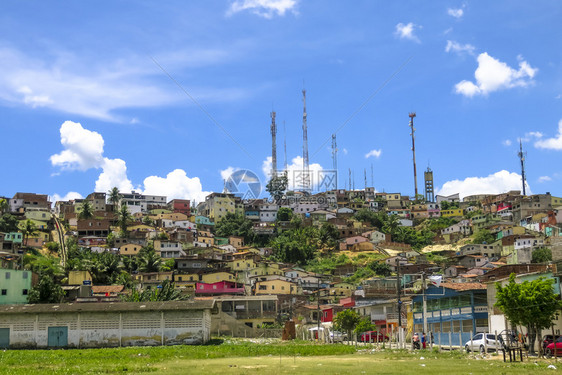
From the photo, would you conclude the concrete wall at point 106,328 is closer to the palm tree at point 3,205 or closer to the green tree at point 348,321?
the green tree at point 348,321

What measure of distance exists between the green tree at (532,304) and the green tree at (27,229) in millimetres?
82173

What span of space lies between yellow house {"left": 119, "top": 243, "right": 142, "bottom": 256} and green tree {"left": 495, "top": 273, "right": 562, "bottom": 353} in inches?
2944

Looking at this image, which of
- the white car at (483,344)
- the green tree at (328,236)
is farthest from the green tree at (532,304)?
the green tree at (328,236)

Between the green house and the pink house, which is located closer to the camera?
the green house

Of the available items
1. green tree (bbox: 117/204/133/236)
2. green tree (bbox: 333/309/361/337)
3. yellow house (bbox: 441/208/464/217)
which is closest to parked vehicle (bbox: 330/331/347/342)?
green tree (bbox: 333/309/361/337)

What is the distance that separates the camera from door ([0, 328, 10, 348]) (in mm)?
41812

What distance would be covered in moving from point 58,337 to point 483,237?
84061 mm

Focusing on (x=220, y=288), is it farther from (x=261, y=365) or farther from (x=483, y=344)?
(x=261, y=365)

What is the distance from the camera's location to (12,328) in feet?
138

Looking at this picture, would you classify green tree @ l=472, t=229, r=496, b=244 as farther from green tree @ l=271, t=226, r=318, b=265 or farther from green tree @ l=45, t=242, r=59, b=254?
green tree @ l=45, t=242, r=59, b=254

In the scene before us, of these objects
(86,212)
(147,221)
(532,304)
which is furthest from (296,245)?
(532,304)

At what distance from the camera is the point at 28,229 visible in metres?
99.1

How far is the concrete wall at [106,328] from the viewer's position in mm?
41750

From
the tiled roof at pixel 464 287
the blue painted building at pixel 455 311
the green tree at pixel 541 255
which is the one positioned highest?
the green tree at pixel 541 255
